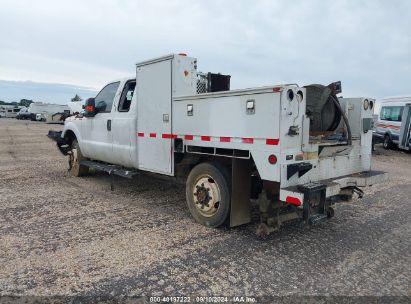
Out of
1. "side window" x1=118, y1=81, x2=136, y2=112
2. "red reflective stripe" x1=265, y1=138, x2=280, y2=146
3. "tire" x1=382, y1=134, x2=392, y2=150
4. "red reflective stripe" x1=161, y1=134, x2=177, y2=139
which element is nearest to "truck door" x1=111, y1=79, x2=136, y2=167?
"side window" x1=118, y1=81, x2=136, y2=112

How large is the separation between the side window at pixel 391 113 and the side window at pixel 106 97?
15538 mm

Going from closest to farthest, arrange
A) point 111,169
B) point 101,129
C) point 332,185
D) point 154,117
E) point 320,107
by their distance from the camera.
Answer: point 332,185 → point 320,107 → point 154,117 → point 111,169 → point 101,129

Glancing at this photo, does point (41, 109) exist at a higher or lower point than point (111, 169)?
higher

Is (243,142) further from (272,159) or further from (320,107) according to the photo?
(320,107)

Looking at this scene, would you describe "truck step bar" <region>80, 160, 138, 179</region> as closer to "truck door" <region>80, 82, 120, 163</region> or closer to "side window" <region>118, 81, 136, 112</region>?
"truck door" <region>80, 82, 120, 163</region>

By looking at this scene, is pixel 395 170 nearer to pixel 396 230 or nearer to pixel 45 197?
pixel 396 230

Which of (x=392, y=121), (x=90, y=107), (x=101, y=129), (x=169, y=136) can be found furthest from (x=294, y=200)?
(x=392, y=121)

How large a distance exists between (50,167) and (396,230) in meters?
8.73

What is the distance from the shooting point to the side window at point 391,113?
18.2 meters

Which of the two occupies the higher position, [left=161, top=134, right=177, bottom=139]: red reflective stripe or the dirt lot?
[left=161, top=134, right=177, bottom=139]: red reflective stripe

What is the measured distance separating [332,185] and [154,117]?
9.56ft

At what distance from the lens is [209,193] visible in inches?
201

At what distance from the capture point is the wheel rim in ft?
16.6

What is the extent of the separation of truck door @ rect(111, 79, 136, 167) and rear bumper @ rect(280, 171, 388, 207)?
10.5ft
